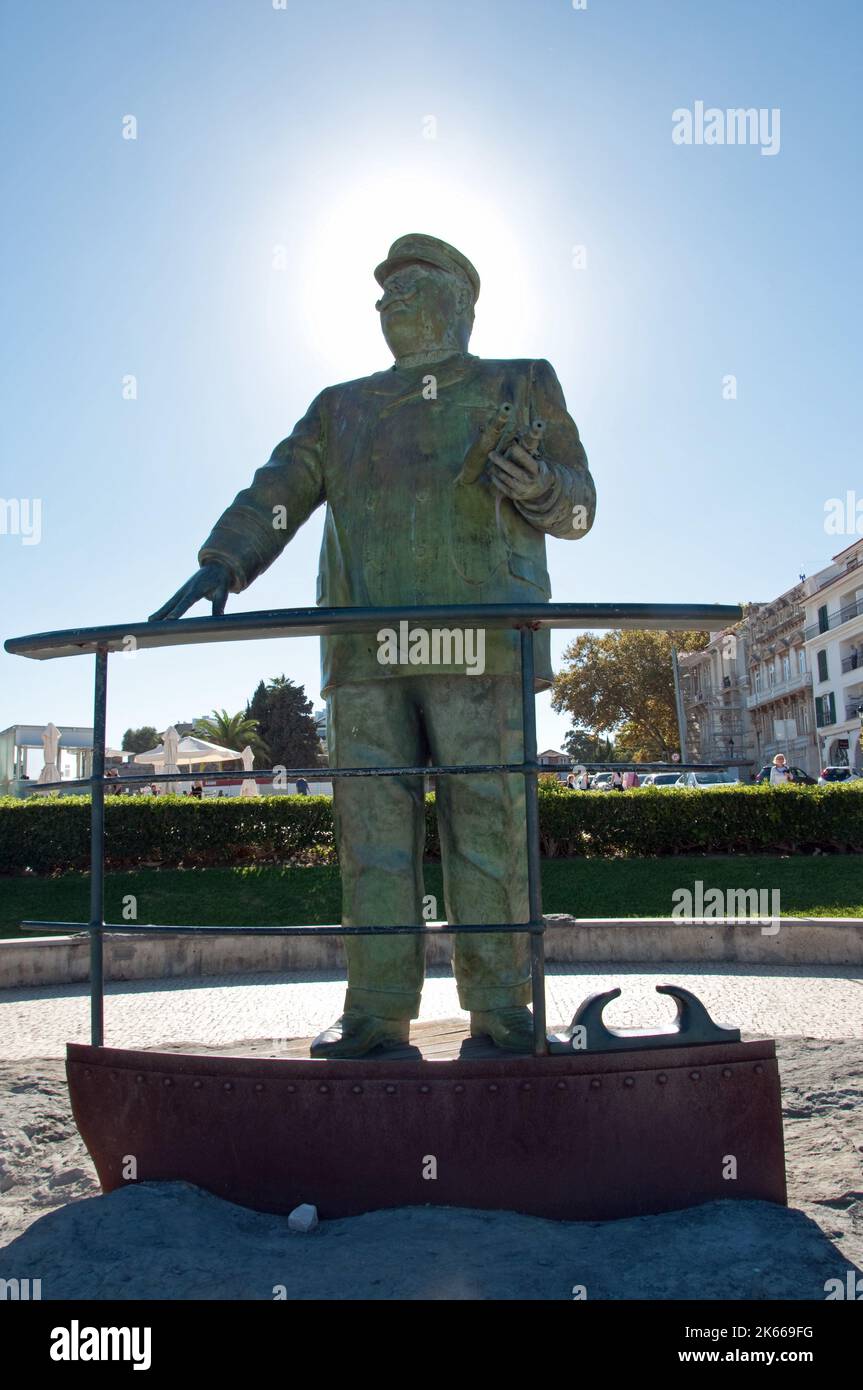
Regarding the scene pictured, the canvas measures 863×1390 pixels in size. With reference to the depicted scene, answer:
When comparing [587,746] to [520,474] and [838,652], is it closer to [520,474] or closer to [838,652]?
[838,652]

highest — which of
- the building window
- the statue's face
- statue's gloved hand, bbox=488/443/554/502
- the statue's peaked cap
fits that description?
the building window

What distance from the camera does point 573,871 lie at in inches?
439

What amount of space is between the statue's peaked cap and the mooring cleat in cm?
233

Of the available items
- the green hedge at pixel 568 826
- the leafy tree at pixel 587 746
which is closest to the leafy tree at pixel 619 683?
the leafy tree at pixel 587 746

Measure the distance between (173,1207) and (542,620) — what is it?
5.63 ft

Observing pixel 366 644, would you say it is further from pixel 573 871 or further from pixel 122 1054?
pixel 573 871

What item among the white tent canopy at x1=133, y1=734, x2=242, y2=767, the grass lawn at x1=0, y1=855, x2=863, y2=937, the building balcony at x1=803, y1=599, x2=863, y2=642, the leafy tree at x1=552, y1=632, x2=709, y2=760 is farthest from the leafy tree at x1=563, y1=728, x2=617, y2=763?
the grass lawn at x1=0, y1=855, x2=863, y2=937

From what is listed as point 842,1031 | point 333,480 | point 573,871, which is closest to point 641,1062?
point 333,480

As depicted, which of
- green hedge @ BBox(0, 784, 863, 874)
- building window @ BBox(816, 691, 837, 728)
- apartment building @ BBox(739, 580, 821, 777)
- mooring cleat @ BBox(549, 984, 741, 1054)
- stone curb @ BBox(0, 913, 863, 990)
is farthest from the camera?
apartment building @ BBox(739, 580, 821, 777)

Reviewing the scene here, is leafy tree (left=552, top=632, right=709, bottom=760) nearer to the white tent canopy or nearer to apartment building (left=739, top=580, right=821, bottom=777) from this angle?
apartment building (left=739, top=580, right=821, bottom=777)

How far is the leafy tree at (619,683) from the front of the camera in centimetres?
5550

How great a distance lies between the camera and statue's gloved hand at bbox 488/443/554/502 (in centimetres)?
274

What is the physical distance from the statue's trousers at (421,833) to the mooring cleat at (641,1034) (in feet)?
1.11

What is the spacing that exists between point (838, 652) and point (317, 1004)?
5389cm
